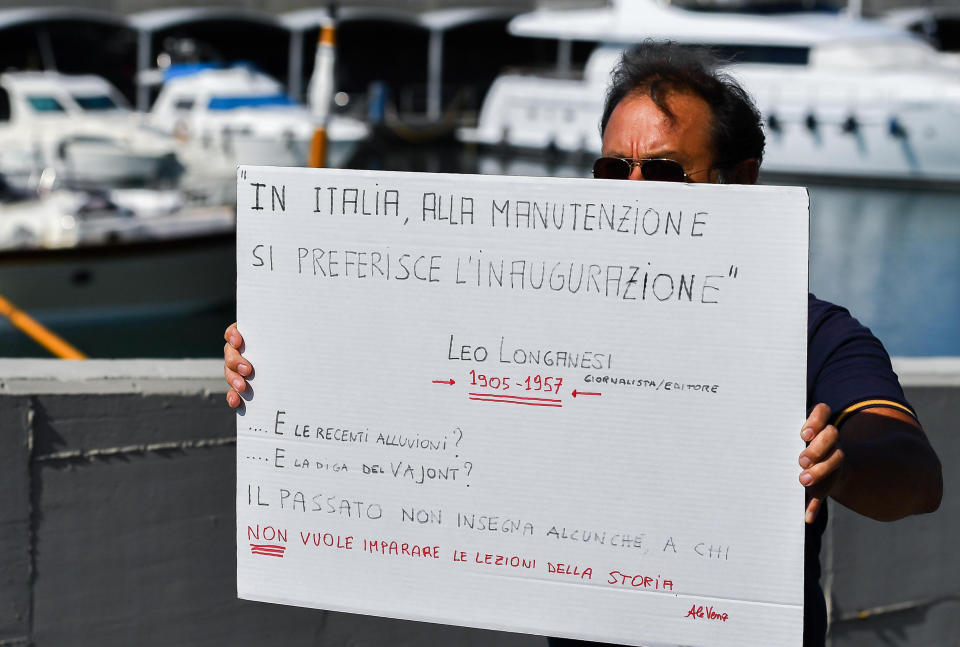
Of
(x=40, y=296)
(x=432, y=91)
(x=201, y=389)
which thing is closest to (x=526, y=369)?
(x=201, y=389)

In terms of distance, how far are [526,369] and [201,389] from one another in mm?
1169

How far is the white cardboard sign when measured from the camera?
79.7 inches

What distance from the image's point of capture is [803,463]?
1.93 metres

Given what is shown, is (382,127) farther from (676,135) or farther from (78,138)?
(676,135)

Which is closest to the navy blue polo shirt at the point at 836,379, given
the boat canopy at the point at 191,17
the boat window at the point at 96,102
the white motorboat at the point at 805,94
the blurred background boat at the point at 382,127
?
the blurred background boat at the point at 382,127

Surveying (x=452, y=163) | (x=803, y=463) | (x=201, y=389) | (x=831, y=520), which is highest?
(x=803, y=463)

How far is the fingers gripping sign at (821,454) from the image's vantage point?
6.19ft

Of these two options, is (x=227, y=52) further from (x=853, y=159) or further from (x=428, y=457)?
(x=428, y=457)

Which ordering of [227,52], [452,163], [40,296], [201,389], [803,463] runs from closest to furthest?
[803,463], [201,389], [40,296], [452,163], [227,52]

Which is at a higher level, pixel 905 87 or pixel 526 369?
pixel 526 369

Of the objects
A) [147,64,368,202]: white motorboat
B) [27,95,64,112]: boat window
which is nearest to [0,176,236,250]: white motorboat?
[27,95,64,112]: boat window

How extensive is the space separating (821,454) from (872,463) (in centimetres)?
8

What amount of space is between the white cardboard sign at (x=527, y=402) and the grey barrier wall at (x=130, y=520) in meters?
0.75

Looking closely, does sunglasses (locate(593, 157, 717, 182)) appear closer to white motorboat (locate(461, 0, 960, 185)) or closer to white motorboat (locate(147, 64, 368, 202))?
white motorboat (locate(147, 64, 368, 202))
